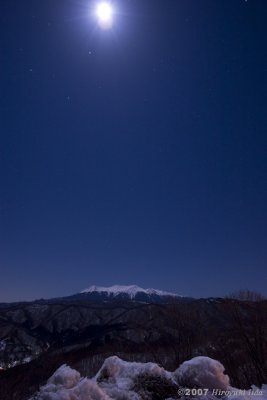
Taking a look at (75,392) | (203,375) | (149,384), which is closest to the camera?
(75,392)

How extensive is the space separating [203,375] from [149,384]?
1289mm

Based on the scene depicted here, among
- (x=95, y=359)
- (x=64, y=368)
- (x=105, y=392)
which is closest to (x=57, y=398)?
(x=105, y=392)

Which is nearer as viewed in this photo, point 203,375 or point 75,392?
point 75,392

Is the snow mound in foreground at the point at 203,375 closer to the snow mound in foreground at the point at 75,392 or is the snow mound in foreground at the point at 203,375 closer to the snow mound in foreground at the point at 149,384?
the snow mound in foreground at the point at 149,384

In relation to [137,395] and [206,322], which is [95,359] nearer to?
[206,322]

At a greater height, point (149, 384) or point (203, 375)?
point (203, 375)

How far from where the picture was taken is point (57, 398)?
6035 mm

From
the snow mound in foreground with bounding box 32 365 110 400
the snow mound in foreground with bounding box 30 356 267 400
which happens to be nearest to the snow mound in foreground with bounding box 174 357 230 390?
the snow mound in foreground with bounding box 30 356 267 400

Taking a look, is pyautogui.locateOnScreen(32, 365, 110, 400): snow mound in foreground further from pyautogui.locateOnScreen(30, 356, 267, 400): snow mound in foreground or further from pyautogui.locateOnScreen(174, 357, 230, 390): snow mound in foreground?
pyautogui.locateOnScreen(174, 357, 230, 390): snow mound in foreground

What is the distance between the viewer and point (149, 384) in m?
7.21

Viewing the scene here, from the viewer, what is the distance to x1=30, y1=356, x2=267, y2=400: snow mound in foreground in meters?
6.40

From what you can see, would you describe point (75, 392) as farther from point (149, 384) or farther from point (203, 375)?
point (203, 375)

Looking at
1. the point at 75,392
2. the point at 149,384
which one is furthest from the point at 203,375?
the point at 75,392

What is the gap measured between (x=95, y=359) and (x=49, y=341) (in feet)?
→ 271
